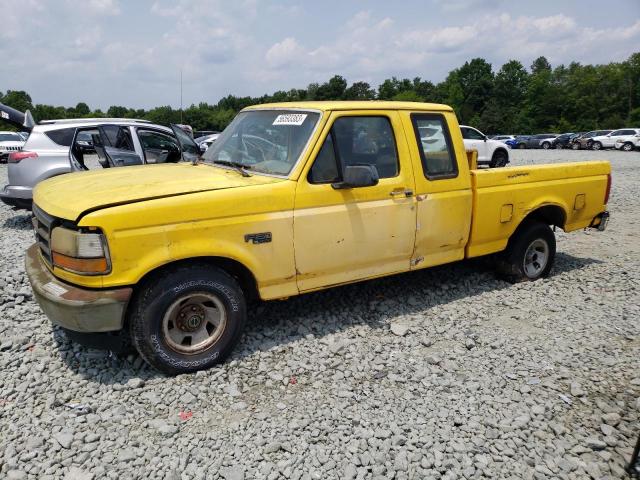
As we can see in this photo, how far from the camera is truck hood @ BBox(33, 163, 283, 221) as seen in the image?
345cm

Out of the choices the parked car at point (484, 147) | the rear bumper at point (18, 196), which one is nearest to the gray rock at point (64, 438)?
the rear bumper at point (18, 196)

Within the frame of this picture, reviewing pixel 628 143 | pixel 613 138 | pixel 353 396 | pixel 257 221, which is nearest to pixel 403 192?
pixel 257 221

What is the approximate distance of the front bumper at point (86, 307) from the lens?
3338 millimetres

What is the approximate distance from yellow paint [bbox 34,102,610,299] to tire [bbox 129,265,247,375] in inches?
6.6

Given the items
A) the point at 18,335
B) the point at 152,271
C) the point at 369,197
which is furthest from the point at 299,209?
the point at 18,335

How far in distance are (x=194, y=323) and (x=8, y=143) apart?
2527cm

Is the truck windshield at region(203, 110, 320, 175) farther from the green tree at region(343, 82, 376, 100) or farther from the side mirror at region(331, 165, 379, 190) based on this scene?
the green tree at region(343, 82, 376, 100)

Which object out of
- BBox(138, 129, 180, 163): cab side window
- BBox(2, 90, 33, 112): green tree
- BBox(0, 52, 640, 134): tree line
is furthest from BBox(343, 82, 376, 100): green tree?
BBox(138, 129, 180, 163): cab side window

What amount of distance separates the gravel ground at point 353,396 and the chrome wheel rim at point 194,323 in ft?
0.79

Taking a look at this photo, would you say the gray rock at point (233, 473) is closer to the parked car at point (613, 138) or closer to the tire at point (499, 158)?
the tire at point (499, 158)

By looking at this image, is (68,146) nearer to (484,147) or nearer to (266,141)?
(266,141)

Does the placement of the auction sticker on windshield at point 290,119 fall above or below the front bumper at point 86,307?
above

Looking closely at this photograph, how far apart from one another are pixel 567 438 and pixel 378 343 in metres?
1.64

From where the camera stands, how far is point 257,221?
379cm
